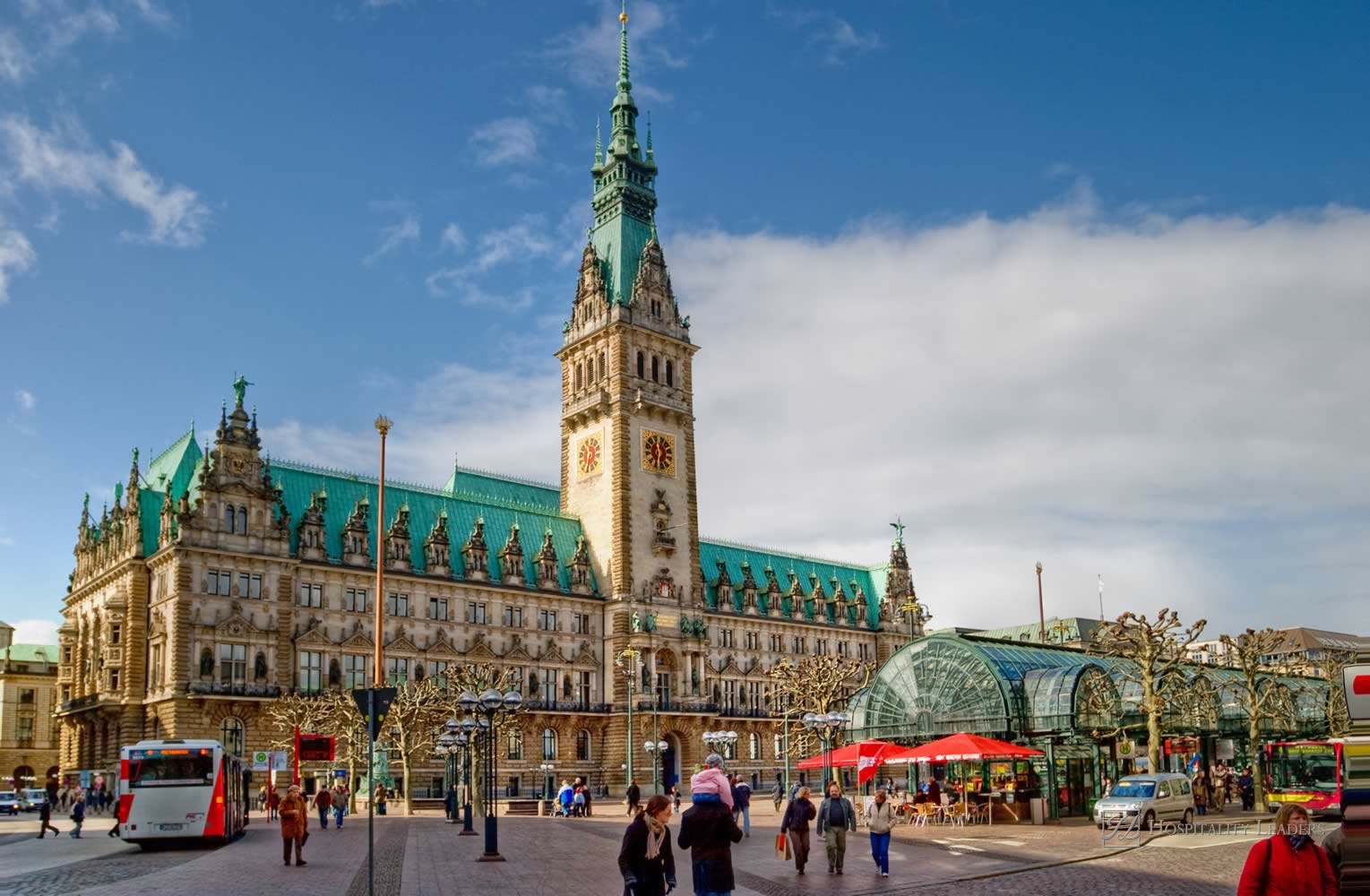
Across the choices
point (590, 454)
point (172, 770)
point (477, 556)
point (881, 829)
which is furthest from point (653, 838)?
point (590, 454)

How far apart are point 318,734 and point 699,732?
39.4 meters

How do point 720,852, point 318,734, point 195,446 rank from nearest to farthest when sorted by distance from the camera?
1. point 720,852
2. point 318,734
3. point 195,446

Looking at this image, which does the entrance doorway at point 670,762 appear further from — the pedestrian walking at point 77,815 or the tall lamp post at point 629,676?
the pedestrian walking at point 77,815

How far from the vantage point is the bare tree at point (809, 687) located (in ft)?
270

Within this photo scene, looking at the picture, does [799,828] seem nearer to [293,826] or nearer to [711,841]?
[293,826]

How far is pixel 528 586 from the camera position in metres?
101

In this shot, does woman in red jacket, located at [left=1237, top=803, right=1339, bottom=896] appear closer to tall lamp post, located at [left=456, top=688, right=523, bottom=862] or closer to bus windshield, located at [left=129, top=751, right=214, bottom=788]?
tall lamp post, located at [left=456, top=688, right=523, bottom=862]

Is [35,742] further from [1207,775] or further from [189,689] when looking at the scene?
[1207,775]

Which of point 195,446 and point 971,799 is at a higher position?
point 195,446

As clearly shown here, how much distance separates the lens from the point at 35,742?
12988 cm

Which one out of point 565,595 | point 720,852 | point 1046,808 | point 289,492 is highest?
point 289,492

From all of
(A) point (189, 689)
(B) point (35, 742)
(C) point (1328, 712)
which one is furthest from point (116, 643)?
(C) point (1328, 712)

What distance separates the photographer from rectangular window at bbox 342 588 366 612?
89.9 meters

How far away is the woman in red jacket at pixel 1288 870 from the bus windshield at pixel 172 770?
36744 mm
